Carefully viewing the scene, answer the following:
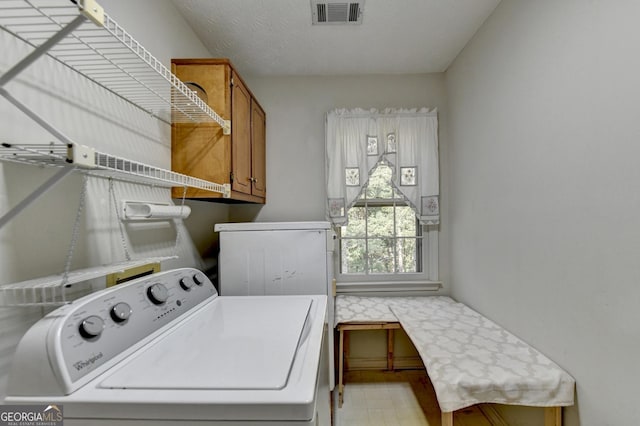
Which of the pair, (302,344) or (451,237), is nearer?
(302,344)

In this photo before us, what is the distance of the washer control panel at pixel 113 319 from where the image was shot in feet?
2.32

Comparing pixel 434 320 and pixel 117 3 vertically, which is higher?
pixel 117 3

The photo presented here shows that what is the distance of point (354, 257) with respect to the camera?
278 centimetres

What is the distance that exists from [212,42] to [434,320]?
2.52 metres

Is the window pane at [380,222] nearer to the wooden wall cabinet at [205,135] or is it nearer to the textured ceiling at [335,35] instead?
the textured ceiling at [335,35]

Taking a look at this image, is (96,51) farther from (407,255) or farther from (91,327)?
(407,255)

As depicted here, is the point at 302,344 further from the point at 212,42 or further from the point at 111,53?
the point at 212,42

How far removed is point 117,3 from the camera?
4.03 feet

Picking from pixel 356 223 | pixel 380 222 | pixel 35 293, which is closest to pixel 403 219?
pixel 380 222

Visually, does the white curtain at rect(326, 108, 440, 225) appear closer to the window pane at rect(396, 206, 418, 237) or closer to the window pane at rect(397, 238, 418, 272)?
the window pane at rect(396, 206, 418, 237)

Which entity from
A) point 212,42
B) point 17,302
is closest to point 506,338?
point 17,302

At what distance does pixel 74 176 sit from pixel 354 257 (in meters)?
2.18

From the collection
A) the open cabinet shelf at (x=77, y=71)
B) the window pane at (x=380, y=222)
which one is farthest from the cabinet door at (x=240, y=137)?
the window pane at (x=380, y=222)

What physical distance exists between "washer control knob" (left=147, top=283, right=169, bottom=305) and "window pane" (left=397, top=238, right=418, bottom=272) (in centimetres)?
213
